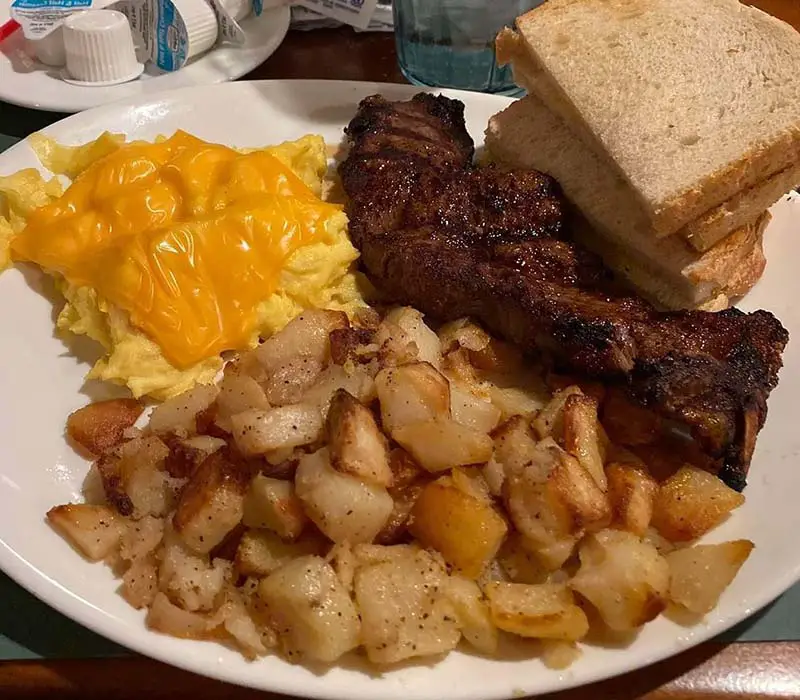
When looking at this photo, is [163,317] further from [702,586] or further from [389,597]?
[702,586]

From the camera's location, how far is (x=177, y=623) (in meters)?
1.59

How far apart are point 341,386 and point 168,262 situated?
74 centimetres

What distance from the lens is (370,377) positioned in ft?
6.37

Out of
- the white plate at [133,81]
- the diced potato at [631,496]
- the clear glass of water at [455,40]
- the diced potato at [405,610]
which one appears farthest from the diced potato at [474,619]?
the clear glass of water at [455,40]

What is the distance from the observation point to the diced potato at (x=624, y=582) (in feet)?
5.20

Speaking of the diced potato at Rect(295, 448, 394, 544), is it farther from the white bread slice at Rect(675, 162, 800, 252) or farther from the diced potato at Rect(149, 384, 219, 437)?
the white bread slice at Rect(675, 162, 800, 252)

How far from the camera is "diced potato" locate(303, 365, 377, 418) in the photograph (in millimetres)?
1895

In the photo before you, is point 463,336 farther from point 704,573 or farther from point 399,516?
point 704,573

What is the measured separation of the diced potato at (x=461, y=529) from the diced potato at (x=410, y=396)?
174mm

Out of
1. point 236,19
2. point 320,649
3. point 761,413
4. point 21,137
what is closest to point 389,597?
point 320,649

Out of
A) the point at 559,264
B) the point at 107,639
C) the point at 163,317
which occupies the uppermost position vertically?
the point at 559,264

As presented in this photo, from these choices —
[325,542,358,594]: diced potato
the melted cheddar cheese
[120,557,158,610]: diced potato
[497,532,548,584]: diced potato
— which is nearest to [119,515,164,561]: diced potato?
[120,557,158,610]: diced potato

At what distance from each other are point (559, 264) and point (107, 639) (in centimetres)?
151

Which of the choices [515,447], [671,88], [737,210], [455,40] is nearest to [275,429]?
[515,447]
